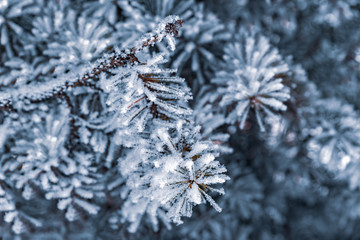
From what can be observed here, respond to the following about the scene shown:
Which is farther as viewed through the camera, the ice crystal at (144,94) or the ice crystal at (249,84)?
the ice crystal at (249,84)

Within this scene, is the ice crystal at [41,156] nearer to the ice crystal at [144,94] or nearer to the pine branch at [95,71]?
the pine branch at [95,71]

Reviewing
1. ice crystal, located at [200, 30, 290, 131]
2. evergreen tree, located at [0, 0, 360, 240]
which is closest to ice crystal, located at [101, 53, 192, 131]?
evergreen tree, located at [0, 0, 360, 240]

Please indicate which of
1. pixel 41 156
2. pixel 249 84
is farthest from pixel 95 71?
pixel 249 84

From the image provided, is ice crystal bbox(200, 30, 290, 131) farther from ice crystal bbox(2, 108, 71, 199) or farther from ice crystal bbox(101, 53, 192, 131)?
ice crystal bbox(2, 108, 71, 199)

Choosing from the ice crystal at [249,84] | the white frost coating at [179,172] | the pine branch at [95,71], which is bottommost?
the white frost coating at [179,172]

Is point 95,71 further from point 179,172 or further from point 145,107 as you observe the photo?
point 179,172

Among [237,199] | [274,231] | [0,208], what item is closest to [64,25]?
[0,208]

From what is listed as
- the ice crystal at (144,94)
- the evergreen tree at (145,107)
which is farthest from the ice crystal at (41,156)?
the ice crystal at (144,94)

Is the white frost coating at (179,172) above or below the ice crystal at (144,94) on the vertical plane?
below
